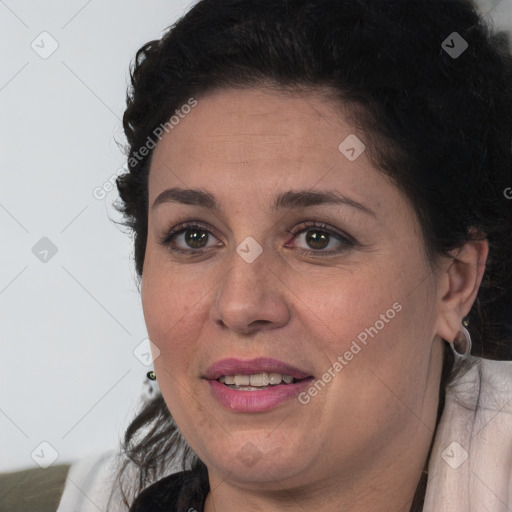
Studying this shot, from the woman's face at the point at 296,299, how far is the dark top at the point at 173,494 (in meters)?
0.42

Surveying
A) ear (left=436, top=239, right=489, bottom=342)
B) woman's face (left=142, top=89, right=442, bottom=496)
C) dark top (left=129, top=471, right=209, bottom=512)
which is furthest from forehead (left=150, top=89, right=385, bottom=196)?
dark top (left=129, top=471, right=209, bottom=512)

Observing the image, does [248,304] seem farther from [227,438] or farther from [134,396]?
[134,396]

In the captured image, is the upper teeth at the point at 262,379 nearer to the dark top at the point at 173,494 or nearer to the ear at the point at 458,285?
the ear at the point at 458,285

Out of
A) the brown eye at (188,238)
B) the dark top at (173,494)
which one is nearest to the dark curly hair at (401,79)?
the brown eye at (188,238)

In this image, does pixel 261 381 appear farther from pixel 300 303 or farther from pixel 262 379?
pixel 300 303

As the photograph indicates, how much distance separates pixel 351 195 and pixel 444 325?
35 centimetres

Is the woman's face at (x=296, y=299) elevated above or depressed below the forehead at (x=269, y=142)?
below

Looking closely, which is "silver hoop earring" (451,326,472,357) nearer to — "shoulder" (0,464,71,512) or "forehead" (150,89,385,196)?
"forehead" (150,89,385,196)

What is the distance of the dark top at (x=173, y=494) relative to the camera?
87.8 inches

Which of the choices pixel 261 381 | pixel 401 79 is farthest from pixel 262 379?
pixel 401 79

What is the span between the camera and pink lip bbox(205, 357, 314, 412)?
5.57 feet

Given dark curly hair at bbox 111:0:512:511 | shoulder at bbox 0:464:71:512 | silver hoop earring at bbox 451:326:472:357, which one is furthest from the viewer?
shoulder at bbox 0:464:71:512

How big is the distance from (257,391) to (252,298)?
19 centimetres

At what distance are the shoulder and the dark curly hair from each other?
1112mm
